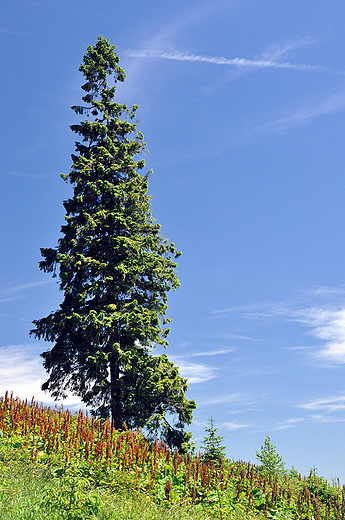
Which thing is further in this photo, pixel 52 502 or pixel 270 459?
pixel 270 459

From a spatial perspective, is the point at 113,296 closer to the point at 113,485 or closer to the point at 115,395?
the point at 115,395

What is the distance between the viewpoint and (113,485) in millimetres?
8219

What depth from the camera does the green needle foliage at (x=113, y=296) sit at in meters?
15.2

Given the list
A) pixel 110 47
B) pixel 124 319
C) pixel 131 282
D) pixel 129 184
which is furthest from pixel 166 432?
pixel 110 47

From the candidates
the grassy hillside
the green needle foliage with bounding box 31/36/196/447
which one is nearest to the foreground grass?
the grassy hillside

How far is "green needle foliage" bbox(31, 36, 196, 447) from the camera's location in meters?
15.2

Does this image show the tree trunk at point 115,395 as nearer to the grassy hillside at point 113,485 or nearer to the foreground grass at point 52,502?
the grassy hillside at point 113,485

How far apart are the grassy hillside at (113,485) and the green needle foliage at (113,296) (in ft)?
13.1

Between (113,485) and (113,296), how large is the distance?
29.5ft

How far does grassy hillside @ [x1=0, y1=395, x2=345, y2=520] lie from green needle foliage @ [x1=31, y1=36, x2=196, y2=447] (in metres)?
3.98

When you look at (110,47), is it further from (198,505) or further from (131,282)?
(198,505)

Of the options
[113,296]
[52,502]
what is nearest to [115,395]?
[113,296]

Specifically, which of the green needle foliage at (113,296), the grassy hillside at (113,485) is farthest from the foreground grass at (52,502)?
the green needle foliage at (113,296)

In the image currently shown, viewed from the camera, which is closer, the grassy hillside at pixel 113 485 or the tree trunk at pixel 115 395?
the grassy hillside at pixel 113 485
